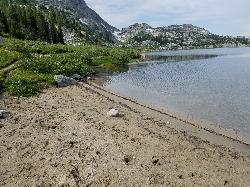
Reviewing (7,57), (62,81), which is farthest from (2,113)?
(7,57)

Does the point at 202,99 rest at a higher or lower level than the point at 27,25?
lower

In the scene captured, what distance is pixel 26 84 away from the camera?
4000 centimetres

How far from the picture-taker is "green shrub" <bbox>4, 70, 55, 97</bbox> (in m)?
37.0

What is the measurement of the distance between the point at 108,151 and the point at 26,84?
70.2 ft

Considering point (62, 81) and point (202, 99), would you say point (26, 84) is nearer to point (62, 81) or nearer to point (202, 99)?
point (62, 81)

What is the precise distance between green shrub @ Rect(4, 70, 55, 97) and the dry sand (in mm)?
4928

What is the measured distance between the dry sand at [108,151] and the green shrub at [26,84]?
4.93 m

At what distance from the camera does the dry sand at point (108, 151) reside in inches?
697

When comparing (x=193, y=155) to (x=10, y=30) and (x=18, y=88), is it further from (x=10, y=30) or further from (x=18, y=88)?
(x=10, y=30)

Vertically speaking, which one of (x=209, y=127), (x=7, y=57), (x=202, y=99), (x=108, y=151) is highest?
(x=7, y=57)

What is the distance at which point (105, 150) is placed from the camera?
21266 millimetres

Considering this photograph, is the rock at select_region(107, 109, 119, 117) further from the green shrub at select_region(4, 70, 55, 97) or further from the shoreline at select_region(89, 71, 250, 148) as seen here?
the green shrub at select_region(4, 70, 55, 97)

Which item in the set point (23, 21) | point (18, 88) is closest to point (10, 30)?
point (23, 21)

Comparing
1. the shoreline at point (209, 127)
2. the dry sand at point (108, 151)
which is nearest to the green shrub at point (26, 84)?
the dry sand at point (108, 151)
